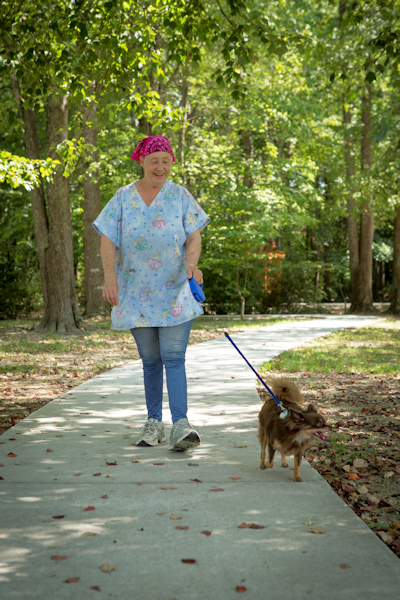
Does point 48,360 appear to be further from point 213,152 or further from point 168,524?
point 213,152

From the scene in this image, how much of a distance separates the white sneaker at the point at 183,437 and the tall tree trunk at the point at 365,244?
62.9 feet

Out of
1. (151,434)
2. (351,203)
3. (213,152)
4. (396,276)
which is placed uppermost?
(213,152)

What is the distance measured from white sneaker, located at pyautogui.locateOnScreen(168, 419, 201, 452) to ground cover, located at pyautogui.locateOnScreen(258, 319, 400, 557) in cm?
95

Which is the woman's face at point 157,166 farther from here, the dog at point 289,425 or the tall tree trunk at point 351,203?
the tall tree trunk at point 351,203

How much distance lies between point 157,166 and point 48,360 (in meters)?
6.62

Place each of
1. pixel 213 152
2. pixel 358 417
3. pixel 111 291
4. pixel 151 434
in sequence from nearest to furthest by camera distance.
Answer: pixel 111 291, pixel 151 434, pixel 358 417, pixel 213 152

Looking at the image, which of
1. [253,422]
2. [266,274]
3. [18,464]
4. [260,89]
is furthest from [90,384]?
[266,274]

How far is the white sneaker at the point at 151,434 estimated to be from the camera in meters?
4.69

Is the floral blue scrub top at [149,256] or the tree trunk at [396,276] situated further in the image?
the tree trunk at [396,276]

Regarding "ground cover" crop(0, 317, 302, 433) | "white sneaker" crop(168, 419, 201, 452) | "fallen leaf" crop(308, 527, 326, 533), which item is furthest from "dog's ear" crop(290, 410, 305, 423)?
"ground cover" crop(0, 317, 302, 433)

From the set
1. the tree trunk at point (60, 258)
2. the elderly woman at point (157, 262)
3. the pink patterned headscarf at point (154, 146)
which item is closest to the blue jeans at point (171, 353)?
the elderly woman at point (157, 262)

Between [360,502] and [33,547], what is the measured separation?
80.6 inches

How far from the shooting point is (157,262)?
14.7 ft

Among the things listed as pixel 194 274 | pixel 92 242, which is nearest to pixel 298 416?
pixel 194 274
